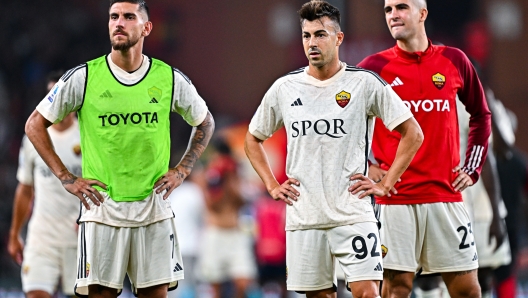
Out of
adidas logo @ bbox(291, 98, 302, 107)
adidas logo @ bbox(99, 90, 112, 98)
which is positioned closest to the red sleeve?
adidas logo @ bbox(291, 98, 302, 107)

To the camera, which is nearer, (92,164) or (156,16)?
(92,164)

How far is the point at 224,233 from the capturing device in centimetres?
1432

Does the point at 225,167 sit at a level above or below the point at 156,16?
below

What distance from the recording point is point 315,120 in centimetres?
707

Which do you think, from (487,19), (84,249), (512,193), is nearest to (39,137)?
(84,249)

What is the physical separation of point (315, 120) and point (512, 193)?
14.8ft

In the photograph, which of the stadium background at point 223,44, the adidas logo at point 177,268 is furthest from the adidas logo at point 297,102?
the stadium background at point 223,44

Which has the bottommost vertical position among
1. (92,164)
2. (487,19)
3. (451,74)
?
(92,164)

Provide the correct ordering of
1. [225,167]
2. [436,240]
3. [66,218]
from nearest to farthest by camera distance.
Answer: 1. [436,240]
2. [66,218]
3. [225,167]

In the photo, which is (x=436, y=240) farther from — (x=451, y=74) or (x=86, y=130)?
(x=86, y=130)

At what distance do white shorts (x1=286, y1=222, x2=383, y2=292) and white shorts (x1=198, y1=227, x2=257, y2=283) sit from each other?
7137 mm

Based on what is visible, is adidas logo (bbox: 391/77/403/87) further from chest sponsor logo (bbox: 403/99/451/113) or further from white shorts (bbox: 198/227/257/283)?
white shorts (bbox: 198/227/257/283)

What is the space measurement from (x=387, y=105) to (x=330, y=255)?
45.2 inches

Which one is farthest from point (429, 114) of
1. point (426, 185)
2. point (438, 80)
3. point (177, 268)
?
point (177, 268)
